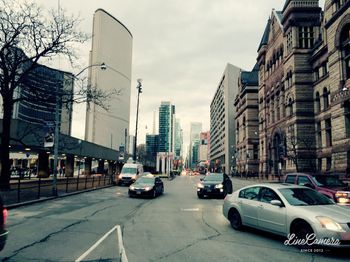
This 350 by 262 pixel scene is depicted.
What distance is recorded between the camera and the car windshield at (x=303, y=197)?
791cm

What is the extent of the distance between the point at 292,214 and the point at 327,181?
23.4ft

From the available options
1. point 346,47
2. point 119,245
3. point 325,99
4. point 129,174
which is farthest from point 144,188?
point 325,99

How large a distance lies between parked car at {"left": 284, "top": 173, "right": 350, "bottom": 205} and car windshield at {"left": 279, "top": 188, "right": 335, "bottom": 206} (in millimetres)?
3854

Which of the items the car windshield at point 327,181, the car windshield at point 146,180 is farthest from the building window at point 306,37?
the car windshield at point 327,181

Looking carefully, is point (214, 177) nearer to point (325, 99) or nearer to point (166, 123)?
point (325, 99)

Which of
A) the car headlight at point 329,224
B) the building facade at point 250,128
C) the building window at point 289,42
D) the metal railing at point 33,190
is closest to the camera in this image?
the car headlight at point 329,224

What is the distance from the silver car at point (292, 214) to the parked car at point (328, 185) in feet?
12.6

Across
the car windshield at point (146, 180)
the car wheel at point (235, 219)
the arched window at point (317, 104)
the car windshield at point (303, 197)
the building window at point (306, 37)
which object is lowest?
the car wheel at point (235, 219)

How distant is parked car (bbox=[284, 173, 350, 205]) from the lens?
38.2 ft

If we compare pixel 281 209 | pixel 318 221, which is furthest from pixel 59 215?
pixel 318 221

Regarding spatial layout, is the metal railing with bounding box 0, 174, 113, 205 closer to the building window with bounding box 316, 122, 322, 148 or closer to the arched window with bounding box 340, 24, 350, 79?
the arched window with bounding box 340, 24, 350, 79

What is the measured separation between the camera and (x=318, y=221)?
6805 mm

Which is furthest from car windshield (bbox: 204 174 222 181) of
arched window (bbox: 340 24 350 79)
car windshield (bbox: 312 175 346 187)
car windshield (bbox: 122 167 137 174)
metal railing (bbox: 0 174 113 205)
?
arched window (bbox: 340 24 350 79)

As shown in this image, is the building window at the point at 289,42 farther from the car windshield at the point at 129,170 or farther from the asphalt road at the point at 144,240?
the asphalt road at the point at 144,240
